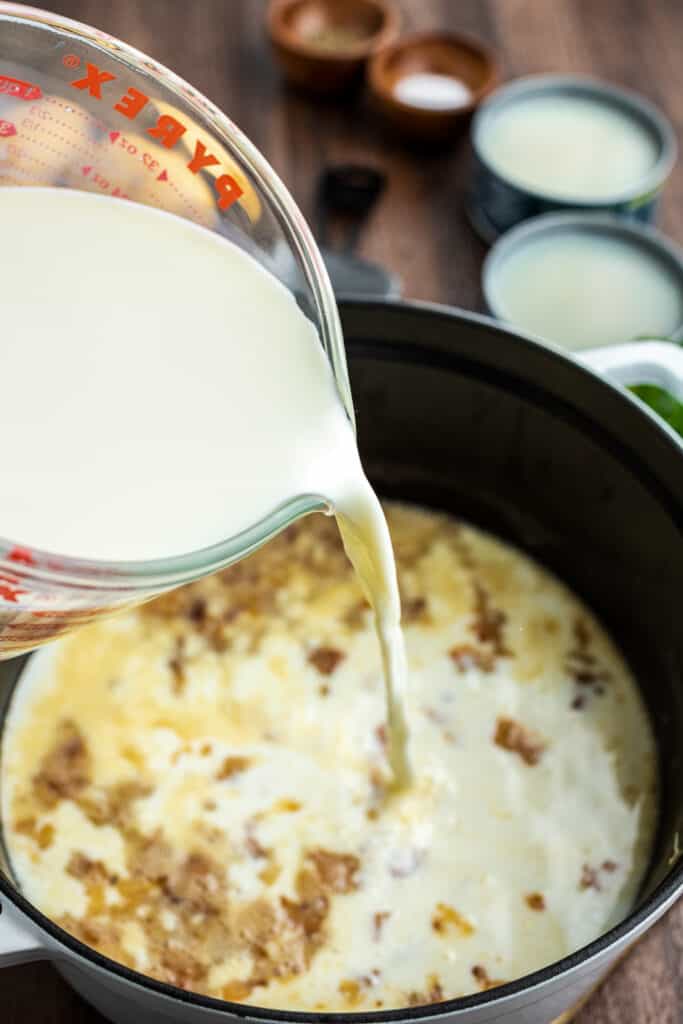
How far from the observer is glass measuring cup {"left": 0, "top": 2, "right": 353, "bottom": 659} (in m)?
0.96

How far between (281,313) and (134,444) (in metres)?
A: 0.17

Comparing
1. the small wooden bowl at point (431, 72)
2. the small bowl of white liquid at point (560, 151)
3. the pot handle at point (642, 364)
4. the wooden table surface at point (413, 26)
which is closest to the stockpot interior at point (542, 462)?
the pot handle at point (642, 364)

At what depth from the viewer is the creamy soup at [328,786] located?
1075mm

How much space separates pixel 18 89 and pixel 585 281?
2.70 feet

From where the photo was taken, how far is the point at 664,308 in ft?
5.06

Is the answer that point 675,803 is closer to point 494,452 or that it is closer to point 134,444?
point 494,452

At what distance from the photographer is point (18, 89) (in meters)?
0.98

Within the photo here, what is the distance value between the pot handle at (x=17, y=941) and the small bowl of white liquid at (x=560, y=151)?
3.81 ft

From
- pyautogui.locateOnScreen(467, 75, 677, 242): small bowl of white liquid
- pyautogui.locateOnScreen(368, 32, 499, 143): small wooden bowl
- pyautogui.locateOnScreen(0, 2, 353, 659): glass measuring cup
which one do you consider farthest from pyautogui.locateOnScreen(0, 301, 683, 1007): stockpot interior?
pyautogui.locateOnScreen(368, 32, 499, 143): small wooden bowl

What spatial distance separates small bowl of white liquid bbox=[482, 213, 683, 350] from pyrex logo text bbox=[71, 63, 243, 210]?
1.83ft

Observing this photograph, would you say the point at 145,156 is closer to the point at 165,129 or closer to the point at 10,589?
the point at 165,129

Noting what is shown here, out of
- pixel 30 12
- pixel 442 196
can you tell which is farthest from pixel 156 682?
pixel 442 196

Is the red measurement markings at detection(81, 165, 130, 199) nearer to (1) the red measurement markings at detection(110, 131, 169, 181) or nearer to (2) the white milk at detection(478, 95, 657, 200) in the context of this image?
(1) the red measurement markings at detection(110, 131, 169, 181)

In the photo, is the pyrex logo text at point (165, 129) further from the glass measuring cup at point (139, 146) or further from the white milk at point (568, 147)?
the white milk at point (568, 147)
